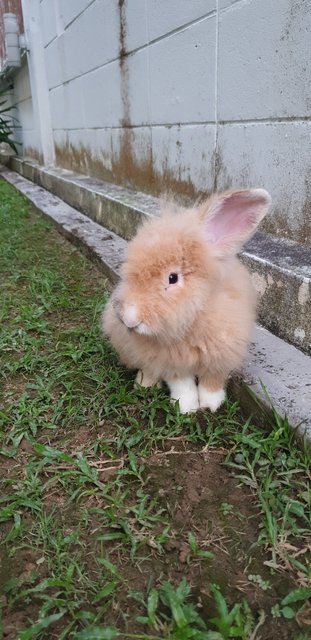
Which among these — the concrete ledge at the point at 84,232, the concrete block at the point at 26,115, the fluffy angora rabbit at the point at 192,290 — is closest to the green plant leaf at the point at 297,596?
the fluffy angora rabbit at the point at 192,290

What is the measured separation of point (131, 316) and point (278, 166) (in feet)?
4.88

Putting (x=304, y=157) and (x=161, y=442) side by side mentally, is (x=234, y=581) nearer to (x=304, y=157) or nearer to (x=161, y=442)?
(x=161, y=442)

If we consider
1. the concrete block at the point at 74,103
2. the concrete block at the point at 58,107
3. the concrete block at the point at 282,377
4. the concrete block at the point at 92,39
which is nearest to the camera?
the concrete block at the point at 282,377

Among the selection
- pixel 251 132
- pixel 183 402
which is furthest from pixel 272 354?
pixel 251 132

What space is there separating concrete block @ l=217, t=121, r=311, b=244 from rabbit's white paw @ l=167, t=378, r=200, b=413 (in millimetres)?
1025

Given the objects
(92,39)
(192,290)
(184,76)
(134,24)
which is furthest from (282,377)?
(92,39)

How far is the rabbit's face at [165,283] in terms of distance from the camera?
182 cm

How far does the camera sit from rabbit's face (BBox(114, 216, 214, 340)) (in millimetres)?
1817

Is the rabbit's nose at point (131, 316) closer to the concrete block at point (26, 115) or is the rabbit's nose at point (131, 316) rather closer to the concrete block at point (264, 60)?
the concrete block at point (264, 60)

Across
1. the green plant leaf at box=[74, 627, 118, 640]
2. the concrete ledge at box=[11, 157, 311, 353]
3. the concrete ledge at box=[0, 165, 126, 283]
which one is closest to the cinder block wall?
the concrete ledge at box=[11, 157, 311, 353]

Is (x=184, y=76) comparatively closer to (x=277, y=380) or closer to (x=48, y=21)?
(x=277, y=380)

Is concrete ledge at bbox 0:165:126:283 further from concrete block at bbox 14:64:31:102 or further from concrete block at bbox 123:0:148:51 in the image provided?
concrete block at bbox 14:64:31:102

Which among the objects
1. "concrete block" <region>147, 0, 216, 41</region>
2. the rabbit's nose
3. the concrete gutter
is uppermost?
"concrete block" <region>147, 0, 216, 41</region>

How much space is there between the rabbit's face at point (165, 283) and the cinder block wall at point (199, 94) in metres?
1.04
